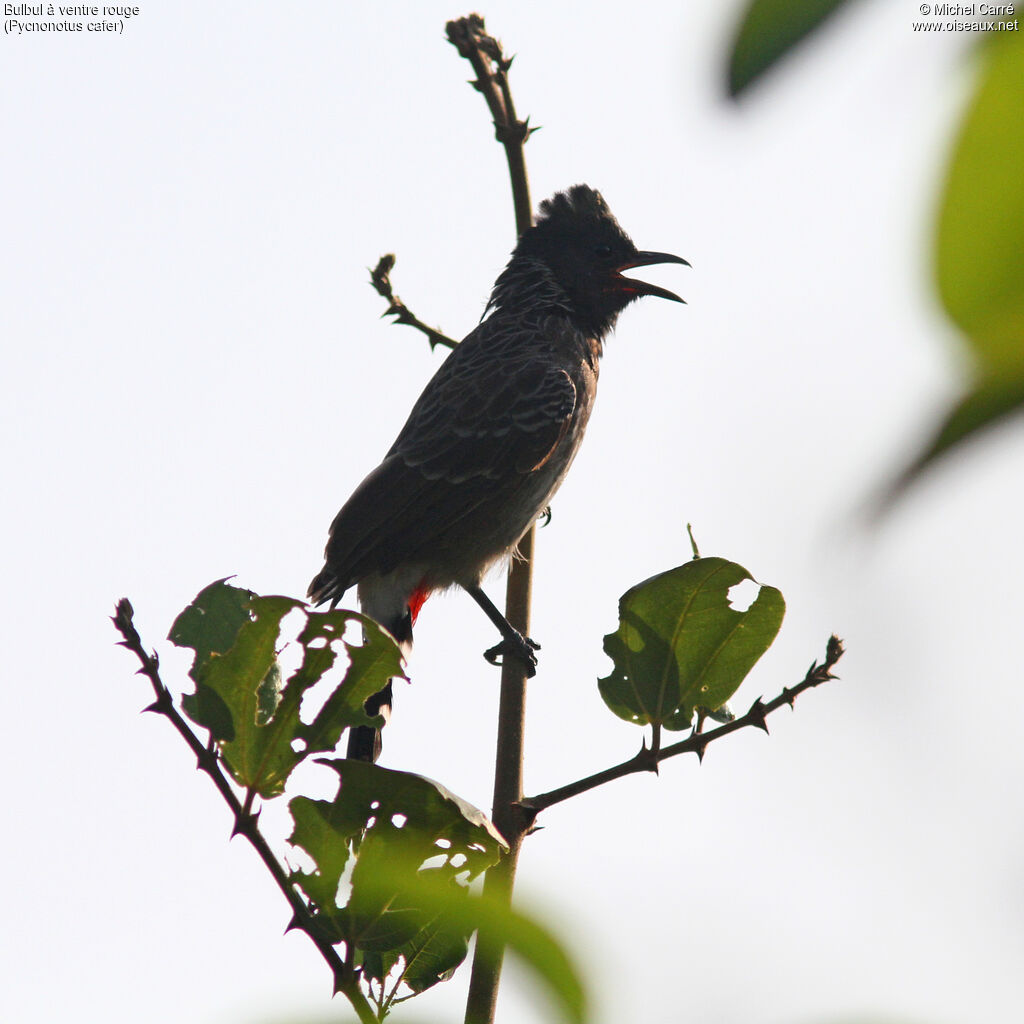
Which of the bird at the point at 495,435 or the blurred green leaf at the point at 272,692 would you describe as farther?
the bird at the point at 495,435

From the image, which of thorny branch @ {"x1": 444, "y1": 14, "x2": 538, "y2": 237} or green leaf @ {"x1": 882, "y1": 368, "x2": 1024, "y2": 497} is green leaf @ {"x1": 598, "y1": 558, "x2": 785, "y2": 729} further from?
thorny branch @ {"x1": 444, "y1": 14, "x2": 538, "y2": 237}

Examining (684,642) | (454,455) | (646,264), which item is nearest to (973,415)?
(684,642)

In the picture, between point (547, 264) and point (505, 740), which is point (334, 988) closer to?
point (505, 740)

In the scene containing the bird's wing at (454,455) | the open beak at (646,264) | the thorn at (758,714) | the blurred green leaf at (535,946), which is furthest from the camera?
the open beak at (646,264)

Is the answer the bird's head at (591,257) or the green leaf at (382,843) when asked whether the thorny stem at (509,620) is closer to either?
the green leaf at (382,843)

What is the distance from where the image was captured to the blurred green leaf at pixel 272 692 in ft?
6.77

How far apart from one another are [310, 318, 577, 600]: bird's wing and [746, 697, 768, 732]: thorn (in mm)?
3367

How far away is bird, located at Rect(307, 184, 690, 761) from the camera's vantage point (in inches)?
224

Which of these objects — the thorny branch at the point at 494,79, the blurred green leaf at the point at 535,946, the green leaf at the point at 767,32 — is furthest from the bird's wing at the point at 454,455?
the green leaf at the point at 767,32

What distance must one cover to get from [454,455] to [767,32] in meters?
5.58

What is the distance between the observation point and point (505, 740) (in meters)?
2.98

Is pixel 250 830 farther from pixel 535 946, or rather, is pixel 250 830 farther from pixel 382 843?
pixel 535 946

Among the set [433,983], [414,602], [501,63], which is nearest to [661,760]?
[433,983]

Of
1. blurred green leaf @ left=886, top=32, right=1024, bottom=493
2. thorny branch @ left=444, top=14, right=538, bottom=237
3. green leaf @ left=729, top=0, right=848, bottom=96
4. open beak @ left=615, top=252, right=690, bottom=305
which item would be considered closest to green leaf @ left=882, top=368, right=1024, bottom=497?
blurred green leaf @ left=886, top=32, right=1024, bottom=493
